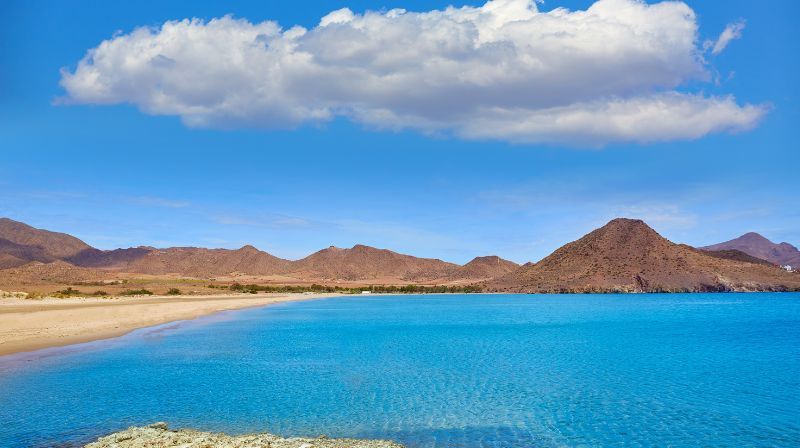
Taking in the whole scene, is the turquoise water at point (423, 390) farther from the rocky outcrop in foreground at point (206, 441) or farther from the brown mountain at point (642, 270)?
the brown mountain at point (642, 270)

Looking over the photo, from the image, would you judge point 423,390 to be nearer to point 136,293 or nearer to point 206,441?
point 206,441

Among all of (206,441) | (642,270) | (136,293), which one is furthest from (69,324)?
(642,270)

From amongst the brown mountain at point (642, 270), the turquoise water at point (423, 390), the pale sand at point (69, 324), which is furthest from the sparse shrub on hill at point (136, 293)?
the brown mountain at point (642, 270)

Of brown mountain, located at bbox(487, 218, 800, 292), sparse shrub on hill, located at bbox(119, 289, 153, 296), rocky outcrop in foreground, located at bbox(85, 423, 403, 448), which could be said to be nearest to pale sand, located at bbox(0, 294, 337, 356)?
rocky outcrop in foreground, located at bbox(85, 423, 403, 448)

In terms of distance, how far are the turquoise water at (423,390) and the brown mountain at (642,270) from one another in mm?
133723

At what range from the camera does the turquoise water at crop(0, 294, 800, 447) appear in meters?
16.0

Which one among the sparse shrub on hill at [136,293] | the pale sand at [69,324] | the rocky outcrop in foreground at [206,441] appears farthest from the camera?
the sparse shrub on hill at [136,293]

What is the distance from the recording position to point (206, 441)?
13.1m

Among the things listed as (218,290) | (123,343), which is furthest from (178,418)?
(218,290)

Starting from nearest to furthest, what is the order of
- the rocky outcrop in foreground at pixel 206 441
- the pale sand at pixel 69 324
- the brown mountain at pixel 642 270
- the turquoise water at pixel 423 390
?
the rocky outcrop in foreground at pixel 206 441
the turquoise water at pixel 423 390
the pale sand at pixel 69 324
the brown mountain at pixel 642 270

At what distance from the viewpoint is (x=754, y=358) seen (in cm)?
3197

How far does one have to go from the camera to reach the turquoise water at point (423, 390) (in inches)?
631

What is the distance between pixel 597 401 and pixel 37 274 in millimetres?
155260

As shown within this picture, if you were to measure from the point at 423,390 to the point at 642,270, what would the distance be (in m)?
163
